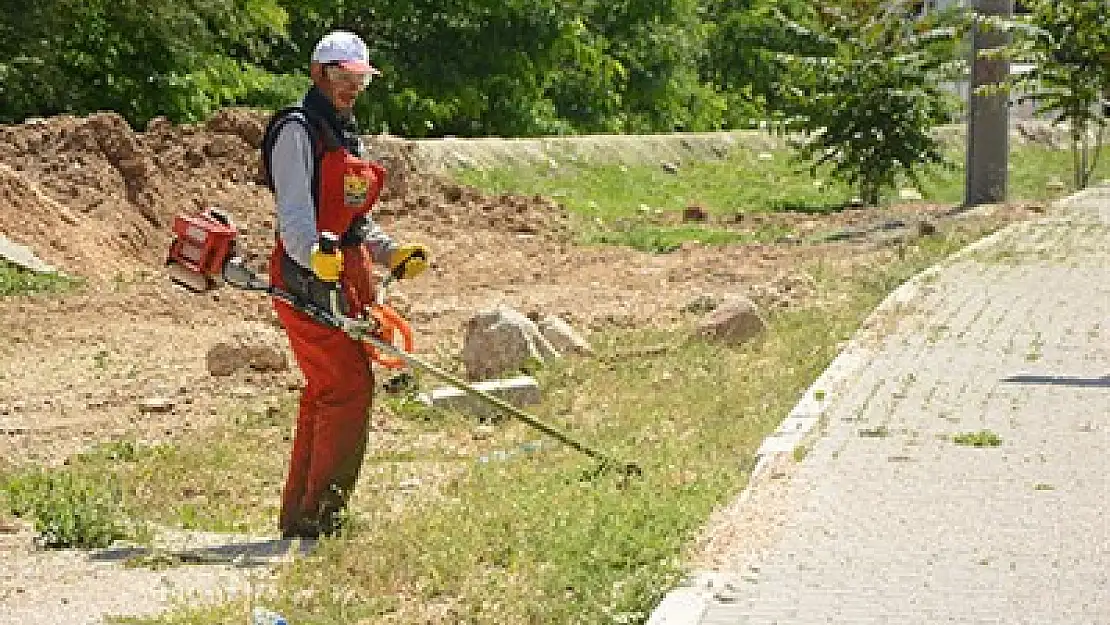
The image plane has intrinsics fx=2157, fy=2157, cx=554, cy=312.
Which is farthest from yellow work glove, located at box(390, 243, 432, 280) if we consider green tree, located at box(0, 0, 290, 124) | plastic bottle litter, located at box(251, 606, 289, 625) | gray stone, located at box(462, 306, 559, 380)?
green tree, located at box(0, 0, 290, 124)

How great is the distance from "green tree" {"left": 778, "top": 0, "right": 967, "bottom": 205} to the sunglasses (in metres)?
13.4

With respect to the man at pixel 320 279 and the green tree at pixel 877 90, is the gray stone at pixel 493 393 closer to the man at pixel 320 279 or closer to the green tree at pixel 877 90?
the man at pixel 320 279

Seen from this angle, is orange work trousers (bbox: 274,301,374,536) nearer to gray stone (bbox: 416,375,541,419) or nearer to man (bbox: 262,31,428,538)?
man (bbox: 262,31,428,538)

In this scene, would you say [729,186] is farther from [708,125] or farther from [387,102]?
[708,125]

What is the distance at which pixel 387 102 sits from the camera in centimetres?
2578

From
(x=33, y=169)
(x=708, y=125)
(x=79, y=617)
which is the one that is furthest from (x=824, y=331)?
(x=708, y=125)

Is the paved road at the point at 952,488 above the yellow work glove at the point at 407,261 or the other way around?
the other way around

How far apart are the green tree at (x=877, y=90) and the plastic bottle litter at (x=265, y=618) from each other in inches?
601

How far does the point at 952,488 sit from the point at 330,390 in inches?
93.5

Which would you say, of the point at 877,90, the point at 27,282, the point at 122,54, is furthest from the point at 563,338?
the point at 122,54

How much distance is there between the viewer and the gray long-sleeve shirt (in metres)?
8.00

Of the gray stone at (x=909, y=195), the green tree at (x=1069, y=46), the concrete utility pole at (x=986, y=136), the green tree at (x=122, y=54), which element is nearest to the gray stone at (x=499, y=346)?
the green tree at (x=1069, y=46)

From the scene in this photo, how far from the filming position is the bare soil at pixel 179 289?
1180cm

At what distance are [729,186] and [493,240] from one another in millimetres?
6601
